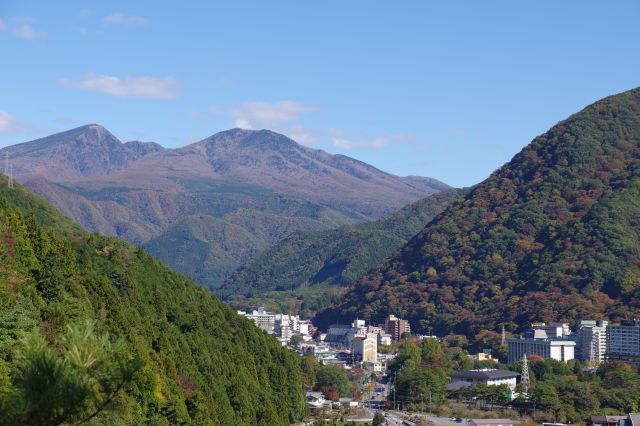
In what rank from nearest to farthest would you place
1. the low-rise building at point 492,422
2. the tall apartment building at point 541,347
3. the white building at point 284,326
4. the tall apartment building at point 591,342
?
1. the low-rise building at point 492,422
2. the tall apartment building at point 541,347
3. the tall apartment building at point 591,342
4. the white building at point 284,326

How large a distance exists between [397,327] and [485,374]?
58.2 metres

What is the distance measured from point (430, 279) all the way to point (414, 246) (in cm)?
1627

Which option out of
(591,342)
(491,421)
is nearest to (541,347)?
(591,342)

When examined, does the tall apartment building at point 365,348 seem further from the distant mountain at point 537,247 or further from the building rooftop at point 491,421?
the building rooftop at point 491,421

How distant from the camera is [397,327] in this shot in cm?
14738

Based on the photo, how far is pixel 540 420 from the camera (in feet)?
241

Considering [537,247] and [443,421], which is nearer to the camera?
[443,421]

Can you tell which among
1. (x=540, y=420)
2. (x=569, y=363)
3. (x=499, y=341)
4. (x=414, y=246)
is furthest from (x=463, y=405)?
(x=414, y=246)

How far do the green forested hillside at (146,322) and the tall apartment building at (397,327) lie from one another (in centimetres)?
7277

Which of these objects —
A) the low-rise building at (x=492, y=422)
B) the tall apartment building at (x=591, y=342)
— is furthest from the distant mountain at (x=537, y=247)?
the low-rise building at (x=492, y=422)

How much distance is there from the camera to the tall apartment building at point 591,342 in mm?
110688

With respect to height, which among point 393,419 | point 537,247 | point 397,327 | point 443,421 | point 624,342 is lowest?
point 393,419

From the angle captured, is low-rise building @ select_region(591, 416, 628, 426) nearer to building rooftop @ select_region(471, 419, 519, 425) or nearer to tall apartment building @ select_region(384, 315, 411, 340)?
building rooftop @ select_region(471, 419, 519, 425)

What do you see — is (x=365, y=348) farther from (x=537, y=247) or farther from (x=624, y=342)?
(x=537, y=247)
